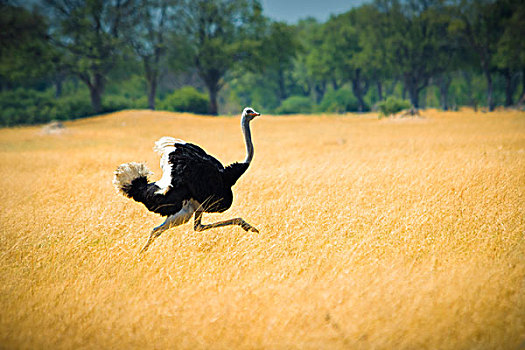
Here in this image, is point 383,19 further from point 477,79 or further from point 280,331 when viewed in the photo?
point 280,331

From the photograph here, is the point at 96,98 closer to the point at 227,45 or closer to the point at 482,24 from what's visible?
the point at 227,45

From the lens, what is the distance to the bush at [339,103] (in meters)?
49.5

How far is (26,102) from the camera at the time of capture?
3456 cm

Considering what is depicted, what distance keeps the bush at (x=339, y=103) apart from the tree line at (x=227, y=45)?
28 centimetres

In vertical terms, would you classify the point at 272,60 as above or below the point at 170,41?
below

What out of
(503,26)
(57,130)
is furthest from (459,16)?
(57,130)

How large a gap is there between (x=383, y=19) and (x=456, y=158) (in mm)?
42454

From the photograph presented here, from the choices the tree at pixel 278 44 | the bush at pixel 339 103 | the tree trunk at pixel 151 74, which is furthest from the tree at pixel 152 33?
the bush at pixel 339 103

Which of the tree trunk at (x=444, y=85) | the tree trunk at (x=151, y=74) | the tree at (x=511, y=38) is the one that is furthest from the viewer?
the tree trunk at (x=444, y=85)

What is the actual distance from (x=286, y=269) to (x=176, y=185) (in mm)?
1616

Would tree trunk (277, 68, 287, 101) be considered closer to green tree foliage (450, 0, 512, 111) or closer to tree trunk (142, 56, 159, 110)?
tree trunk (142, 56, 159, 110)

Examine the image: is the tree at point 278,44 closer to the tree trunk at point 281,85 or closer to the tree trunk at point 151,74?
the tree trunk at point 151,74

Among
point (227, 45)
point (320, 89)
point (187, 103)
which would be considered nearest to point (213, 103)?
point (187, 103)

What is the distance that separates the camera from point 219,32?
42.9 meters
